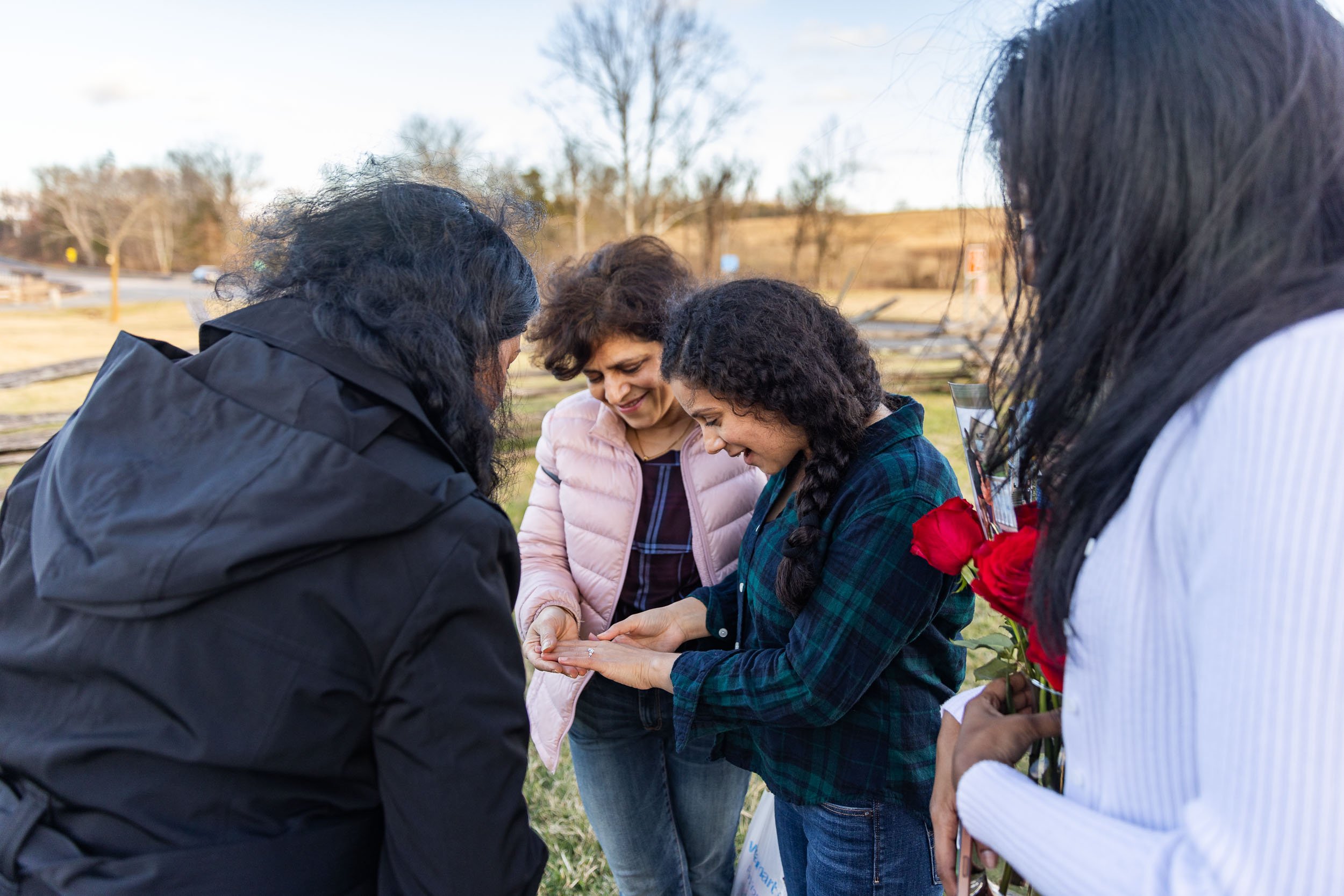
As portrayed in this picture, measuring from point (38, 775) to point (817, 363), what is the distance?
1.36 meters

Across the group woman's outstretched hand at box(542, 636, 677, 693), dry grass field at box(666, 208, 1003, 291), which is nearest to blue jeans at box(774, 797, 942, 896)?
woman's outstretched hand at box(542, 636, 677, 693)

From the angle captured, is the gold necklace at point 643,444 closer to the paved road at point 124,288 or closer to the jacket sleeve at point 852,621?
the jacket sleeve at point 852,621

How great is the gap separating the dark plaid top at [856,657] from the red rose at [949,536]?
0.31 meters

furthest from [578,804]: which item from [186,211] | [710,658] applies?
[186,211]

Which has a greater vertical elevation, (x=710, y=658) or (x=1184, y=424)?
(x=1184, y=424)

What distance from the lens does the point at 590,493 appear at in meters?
2.26

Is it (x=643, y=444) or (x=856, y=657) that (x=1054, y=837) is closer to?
(x=856, y=657)

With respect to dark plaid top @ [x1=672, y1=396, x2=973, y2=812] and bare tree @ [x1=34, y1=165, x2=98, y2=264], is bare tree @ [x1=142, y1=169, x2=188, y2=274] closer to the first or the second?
bare tree @ [x1=34, y1=165, x2=98, y2=264]

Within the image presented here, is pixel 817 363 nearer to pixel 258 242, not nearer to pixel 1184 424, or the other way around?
pixel 1184 424

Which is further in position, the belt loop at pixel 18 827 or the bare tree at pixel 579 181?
the bare tree at pixel 579 181

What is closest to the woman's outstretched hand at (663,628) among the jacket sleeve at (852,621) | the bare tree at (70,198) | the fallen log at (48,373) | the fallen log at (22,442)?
the jacket sleeve at (852,621)

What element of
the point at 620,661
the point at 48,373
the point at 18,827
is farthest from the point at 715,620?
the point at 48,373

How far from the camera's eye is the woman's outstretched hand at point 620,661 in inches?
69.4

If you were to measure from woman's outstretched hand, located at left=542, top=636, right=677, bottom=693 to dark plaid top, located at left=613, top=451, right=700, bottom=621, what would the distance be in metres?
0.30
